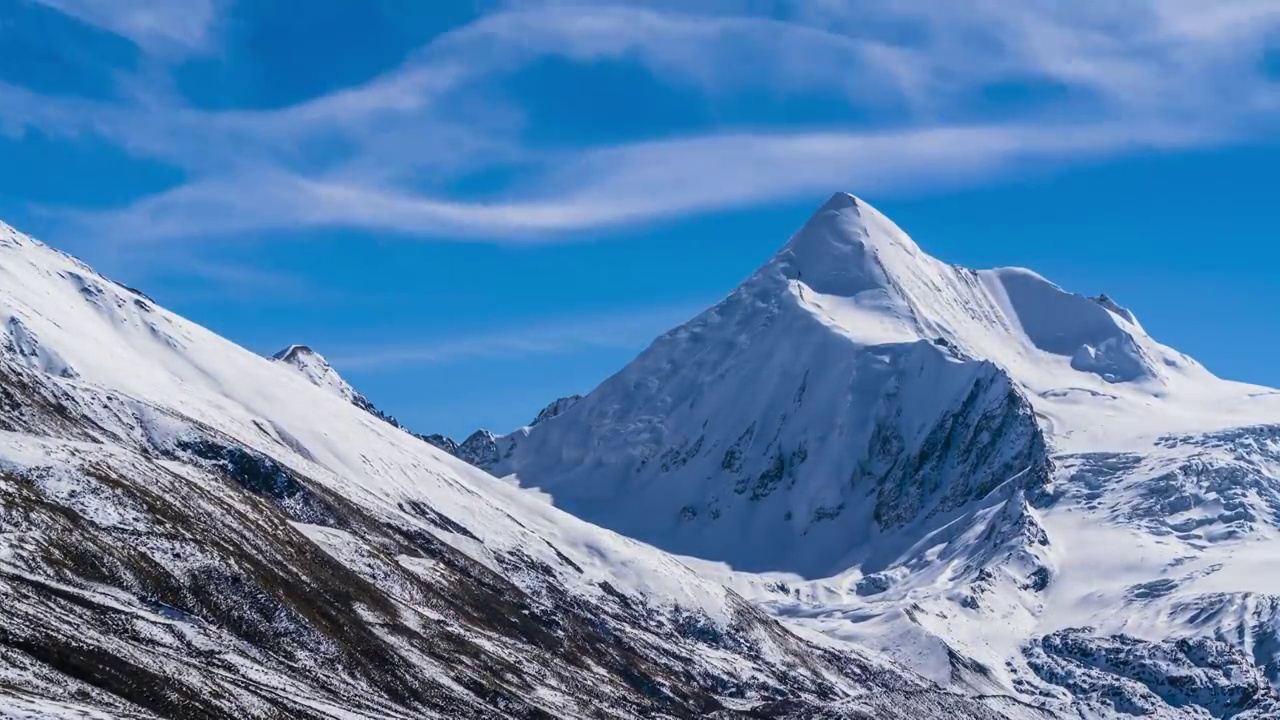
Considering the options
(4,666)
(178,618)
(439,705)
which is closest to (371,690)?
(439,705)

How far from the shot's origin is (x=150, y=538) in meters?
198

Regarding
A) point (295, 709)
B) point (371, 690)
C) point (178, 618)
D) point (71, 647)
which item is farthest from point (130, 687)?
point (371, 690)

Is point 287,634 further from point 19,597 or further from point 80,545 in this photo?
point 19,597

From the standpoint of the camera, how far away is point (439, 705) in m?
196

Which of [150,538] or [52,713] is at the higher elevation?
[150,538]

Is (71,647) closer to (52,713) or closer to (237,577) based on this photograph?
(52,713)

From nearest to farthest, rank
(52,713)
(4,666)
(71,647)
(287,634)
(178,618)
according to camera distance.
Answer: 1. (52,713)
2. (4,666)
3. (71,647)
4. (178,618)
5. (287,634)

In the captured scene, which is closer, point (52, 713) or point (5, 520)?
point (52, 713)

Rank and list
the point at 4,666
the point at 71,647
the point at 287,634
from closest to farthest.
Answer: the point at 4,666, the point at 71,647, the point at 287,634

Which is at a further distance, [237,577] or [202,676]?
[237,577]

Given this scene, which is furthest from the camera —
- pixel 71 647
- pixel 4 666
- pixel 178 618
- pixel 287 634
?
pixel 287 634

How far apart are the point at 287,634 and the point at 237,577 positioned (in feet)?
30.6

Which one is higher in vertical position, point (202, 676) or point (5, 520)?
point (5, 520)

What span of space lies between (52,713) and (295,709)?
33.6m
